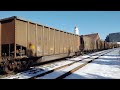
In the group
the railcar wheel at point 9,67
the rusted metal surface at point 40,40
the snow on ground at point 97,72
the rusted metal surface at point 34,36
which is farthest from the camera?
the rusted metal surface at point 40,40

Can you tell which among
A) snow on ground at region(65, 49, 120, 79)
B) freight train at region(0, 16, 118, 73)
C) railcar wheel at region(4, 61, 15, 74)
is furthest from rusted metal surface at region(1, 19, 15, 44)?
snow on ground at region(65, 49, 120, 79)

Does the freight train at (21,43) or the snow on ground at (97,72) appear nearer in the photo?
the snow on ground at (97,72)

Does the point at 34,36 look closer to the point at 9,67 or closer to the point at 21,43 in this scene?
the point at 21,43

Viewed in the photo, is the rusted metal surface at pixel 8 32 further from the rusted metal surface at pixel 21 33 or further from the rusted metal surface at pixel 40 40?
the rusted metal surface at pixel 40 40

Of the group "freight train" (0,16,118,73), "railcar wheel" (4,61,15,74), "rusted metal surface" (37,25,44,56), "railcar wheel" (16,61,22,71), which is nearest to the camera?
"railcar wheel" (4,61,15,74)

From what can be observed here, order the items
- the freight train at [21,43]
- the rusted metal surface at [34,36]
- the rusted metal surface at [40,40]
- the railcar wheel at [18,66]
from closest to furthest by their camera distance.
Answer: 1. the freight train at [21,43]
2. the rusted metal surface at [34,36]
3. the railcar wheel at [18,66]
4. the rusted metal surface at [40,40]

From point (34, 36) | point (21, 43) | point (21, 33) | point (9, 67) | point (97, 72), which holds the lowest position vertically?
point (97, 72)

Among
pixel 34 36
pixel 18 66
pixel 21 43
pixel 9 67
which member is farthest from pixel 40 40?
pixel 9 67

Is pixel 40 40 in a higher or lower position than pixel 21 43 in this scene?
higher

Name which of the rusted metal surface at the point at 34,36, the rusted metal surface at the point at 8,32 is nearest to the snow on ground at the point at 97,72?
the rusted metal surface at the point at 34,36

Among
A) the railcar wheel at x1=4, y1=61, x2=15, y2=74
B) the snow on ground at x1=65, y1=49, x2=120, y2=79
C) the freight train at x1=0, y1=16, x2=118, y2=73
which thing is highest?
the freight train at x1=0, y1=16, x2=118, y2=73

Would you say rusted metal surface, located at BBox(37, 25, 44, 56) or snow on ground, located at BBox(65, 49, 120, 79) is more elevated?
rusted metal surface, located at BBox(37, 25, 44, 56)

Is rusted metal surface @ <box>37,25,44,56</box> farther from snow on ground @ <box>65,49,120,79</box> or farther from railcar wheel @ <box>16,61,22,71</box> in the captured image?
snow on ground @ <box>65,49,120,79</box>
